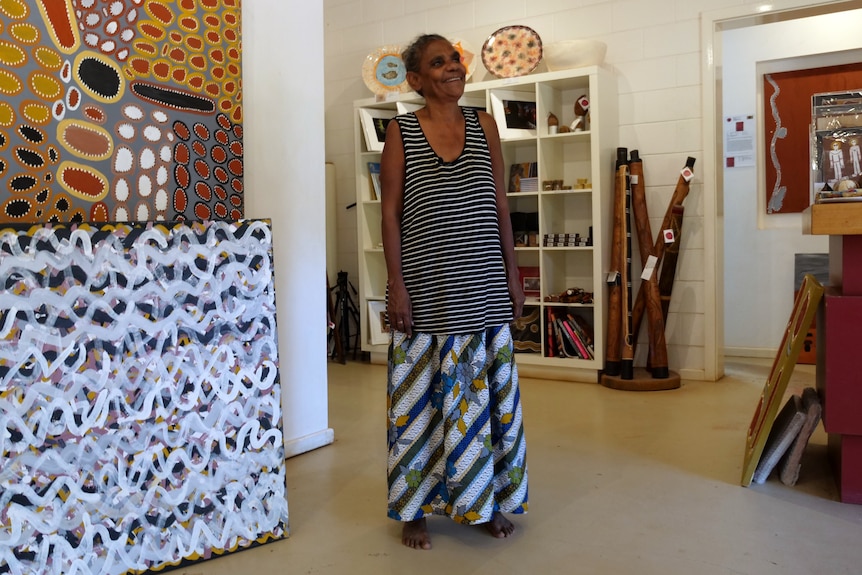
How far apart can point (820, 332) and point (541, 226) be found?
2.20 metres

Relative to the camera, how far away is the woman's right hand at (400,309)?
211cm

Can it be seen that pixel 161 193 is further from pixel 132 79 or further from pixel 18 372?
pixel 18 372

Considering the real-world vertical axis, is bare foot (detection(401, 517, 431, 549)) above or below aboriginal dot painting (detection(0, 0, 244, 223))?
below

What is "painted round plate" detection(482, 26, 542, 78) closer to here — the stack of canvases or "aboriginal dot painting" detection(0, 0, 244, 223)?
"aboriginal dot painting" detection(0, 0, 244, 223)

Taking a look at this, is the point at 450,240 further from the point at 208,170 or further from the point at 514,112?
the point at 514,112

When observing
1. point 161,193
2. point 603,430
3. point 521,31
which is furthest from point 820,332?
point 521,31

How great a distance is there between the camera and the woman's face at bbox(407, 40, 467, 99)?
6.95 feet

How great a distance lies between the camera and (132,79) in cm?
227

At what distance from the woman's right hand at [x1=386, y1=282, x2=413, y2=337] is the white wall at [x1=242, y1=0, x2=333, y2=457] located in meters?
0.97

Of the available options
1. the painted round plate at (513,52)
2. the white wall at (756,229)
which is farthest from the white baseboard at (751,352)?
the painted round plate at (513,52)

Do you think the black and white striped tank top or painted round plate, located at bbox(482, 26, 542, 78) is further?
painted round plate, located at bbox(482, 26, 542, 78)

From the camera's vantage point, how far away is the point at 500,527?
2.18 meters

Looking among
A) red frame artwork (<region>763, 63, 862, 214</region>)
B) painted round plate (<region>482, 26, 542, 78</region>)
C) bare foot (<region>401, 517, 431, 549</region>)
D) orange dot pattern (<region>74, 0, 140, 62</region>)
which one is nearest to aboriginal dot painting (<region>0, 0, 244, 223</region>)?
orange dot pattern (<region>74, 0, 140, 62</region>)

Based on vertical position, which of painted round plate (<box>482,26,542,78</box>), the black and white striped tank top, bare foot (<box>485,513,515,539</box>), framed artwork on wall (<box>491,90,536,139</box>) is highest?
painted round plate (<box>482,26,542,78</box>)
